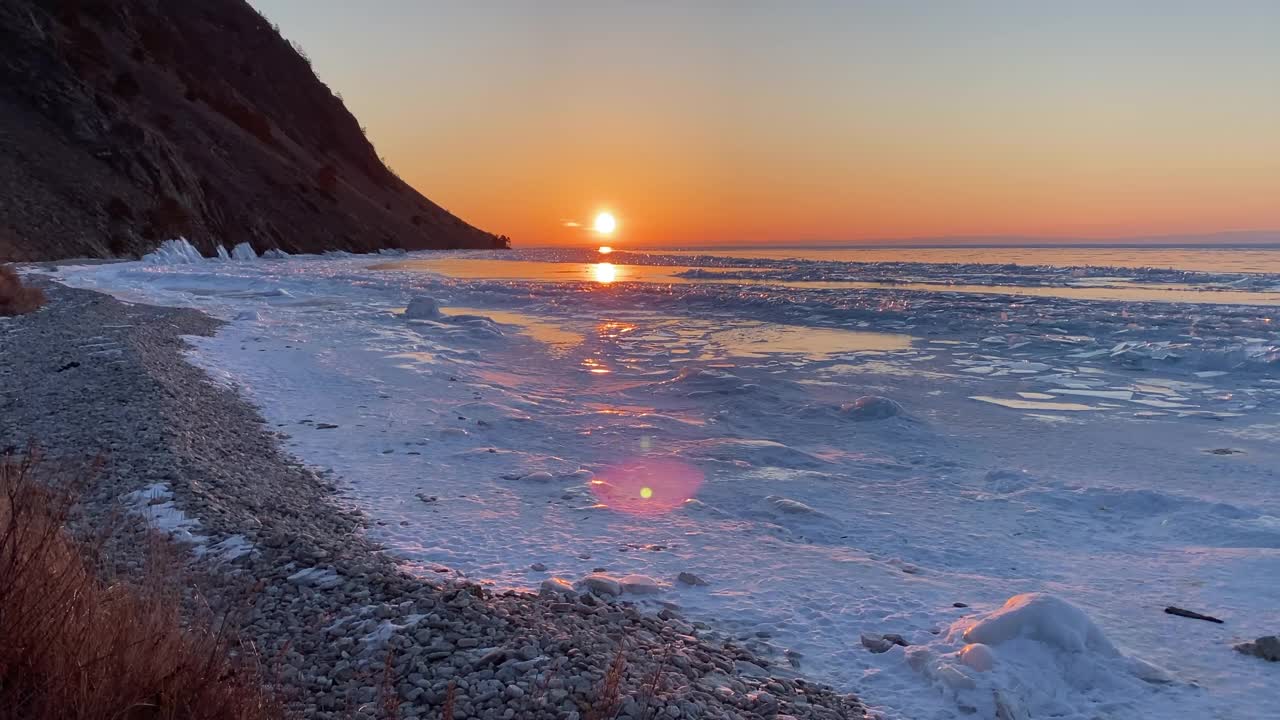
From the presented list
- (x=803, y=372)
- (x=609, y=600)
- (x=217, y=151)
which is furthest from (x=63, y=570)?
(x=217, y=151)

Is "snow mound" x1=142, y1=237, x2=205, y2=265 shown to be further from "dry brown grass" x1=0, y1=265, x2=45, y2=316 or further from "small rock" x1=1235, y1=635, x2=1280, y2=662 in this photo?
"small rock" x1=1235, y1=635, x2=1280, y2=662

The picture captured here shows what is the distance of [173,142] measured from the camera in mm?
51188

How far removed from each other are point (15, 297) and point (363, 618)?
1486cm

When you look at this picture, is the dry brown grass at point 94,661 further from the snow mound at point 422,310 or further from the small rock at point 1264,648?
the snow mound at point 422,310

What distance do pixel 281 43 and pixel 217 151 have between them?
43272mm

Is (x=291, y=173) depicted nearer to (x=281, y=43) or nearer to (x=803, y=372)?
(x=281, y=43)

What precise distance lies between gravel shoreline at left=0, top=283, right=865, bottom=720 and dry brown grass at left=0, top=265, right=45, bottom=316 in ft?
29.1

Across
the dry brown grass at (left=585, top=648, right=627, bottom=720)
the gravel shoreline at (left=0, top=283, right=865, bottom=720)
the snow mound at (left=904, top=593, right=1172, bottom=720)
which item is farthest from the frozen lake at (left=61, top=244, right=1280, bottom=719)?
the dry brown grass at (left=585, top=648, right=627, bottom=720)

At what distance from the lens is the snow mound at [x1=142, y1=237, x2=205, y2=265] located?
36.4 m

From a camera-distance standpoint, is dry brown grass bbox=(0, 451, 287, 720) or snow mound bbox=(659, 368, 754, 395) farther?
snow mound bbox=(659, 368, 754, 395)

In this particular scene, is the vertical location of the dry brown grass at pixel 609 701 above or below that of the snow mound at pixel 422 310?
below

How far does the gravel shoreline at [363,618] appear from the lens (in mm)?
3260

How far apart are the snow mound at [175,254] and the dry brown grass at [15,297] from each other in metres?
22.2

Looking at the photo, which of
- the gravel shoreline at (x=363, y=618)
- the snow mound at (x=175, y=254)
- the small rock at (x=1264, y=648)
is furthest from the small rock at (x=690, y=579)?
the snow mound at (x=175, y=254)
